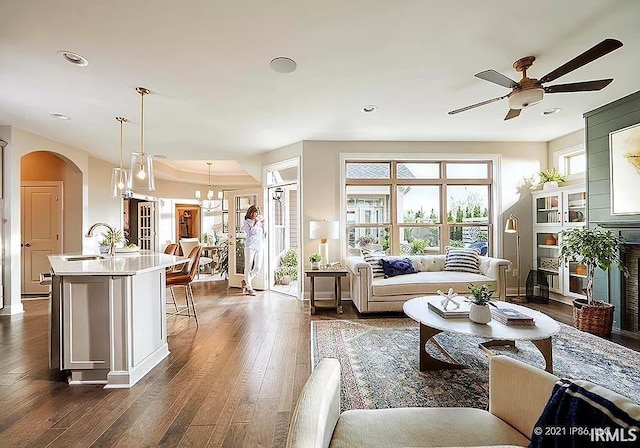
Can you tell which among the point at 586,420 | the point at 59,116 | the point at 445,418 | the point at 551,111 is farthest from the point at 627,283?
the point at 59,116

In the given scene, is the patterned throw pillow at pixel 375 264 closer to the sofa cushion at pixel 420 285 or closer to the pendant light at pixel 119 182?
the sofa cushion at pixel 420 285

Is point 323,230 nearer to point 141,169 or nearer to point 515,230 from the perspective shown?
point 141,169

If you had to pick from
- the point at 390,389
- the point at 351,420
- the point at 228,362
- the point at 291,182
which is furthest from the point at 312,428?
the point at 291,182

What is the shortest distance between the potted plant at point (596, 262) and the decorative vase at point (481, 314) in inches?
77.8

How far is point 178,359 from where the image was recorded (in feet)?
9.75

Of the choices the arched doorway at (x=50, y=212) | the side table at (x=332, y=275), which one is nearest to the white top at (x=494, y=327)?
the side table at (x=332, y=275)

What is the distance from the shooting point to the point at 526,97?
9.07ft

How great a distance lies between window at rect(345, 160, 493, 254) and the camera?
548 centimetres

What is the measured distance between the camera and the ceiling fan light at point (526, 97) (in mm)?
2719

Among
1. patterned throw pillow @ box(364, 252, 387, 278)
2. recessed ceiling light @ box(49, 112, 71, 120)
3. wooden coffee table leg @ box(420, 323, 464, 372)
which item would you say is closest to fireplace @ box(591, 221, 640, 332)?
wooden coffee table leg @ box(420, 323, 464, 372)

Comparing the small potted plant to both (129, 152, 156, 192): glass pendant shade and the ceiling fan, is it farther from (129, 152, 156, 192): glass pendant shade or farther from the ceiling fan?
the ceiling fan

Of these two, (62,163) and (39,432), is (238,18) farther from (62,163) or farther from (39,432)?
(62,163)

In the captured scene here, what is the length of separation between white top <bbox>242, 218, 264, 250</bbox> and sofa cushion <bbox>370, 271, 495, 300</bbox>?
2.49 m

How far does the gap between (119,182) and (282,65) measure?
222 cm
